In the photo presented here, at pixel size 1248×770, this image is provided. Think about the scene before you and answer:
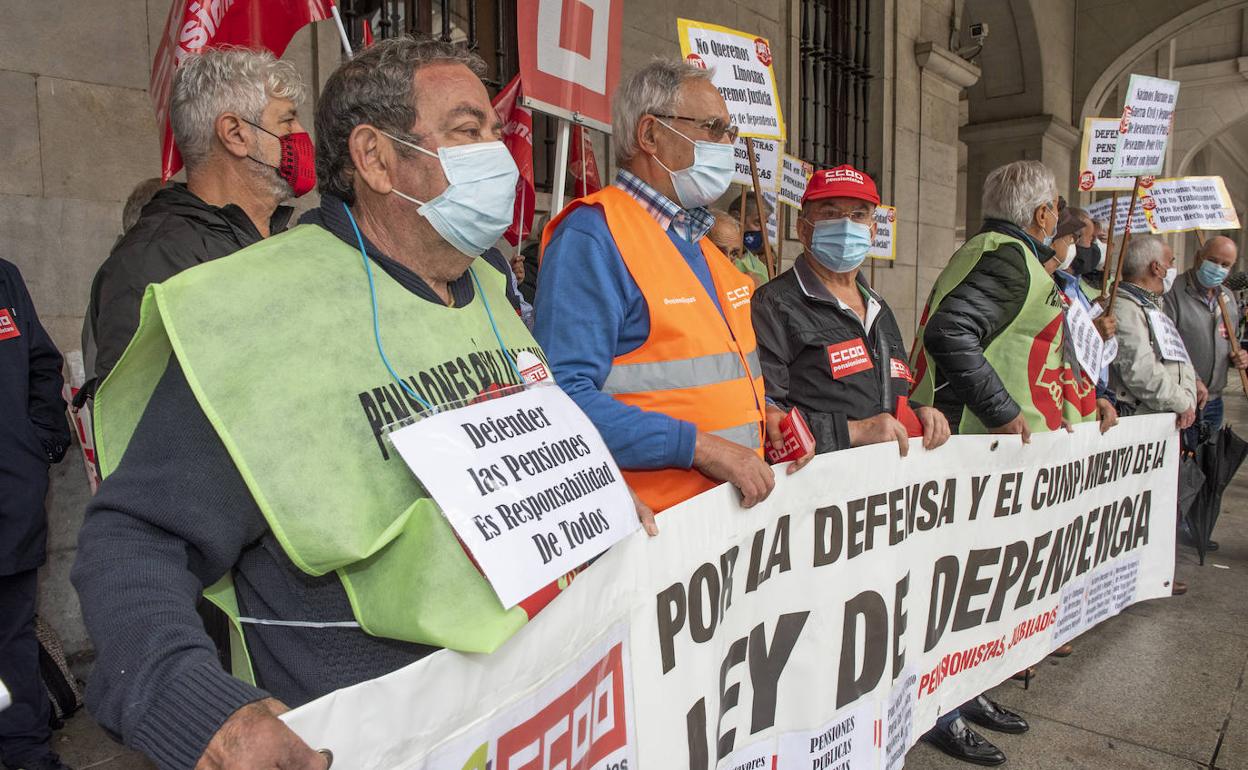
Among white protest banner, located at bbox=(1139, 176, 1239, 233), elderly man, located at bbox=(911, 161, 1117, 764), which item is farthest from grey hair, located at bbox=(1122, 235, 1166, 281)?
white protest banner, located at bbox=(1139, 176, 1239, 233)

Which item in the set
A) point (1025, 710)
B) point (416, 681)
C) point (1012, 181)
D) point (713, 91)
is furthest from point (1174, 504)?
point (416, 681)

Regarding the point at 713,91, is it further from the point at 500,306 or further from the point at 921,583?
the point at 921,583

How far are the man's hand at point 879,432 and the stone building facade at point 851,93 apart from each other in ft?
10.5

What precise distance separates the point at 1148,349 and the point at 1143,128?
1929mm

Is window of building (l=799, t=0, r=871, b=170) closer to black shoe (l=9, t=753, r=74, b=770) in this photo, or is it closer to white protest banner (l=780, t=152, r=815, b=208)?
white protest banner (l=780, t=152, r=815, b=208)

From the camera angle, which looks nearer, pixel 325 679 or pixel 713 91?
pixel 325 679

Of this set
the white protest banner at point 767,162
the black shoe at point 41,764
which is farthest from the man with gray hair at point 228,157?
the white protest banner at point 767,162

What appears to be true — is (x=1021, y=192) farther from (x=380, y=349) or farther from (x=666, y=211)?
(x=380, y=349)

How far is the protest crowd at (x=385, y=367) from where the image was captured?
1.09 m

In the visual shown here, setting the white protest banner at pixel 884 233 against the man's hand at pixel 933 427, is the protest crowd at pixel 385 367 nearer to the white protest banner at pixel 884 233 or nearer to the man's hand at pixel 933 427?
the man's hand at pixel 933 427

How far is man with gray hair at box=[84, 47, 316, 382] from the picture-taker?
209 cm

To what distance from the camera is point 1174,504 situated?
4531mm

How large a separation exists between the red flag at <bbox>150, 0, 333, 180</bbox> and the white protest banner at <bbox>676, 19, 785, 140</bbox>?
5.90 ft

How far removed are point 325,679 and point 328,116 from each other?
0.91 m
